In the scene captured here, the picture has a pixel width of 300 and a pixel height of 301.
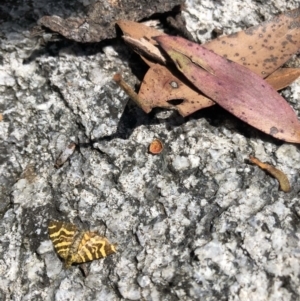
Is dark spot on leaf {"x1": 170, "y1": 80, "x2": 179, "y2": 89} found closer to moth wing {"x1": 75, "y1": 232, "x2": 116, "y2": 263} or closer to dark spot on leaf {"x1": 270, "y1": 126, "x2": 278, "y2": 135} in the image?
dark spot on leaf {"x1": 270, "y1": 126, "x2": 278, "y2": 135}

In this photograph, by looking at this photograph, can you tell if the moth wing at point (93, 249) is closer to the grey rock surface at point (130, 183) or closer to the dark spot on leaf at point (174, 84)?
the grey rock surface at point (130, 183)

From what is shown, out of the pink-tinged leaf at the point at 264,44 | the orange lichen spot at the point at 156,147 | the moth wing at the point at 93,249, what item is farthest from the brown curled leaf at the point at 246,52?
the moth wing at the point at 93,249

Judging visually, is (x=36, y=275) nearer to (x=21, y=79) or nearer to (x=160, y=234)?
(x=160, y=234)

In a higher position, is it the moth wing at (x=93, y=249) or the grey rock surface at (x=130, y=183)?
the grey rock surface at (x=130, y=183)

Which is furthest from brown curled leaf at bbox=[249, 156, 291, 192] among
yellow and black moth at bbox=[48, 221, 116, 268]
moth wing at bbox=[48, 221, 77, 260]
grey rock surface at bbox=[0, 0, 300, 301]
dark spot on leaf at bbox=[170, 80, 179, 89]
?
moth wing at bbox=[48, 221, 77, 260]

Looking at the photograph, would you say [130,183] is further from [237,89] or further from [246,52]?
[246,52]

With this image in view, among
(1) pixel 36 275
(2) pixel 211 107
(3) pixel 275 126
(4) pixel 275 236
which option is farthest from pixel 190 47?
(1) pixel 36 275
